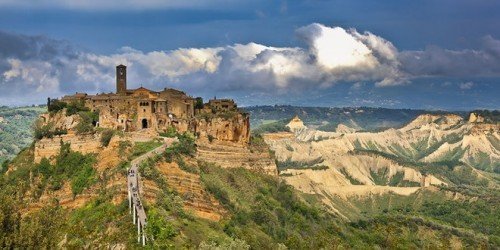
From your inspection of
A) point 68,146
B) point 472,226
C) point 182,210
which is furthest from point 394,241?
point 472,226

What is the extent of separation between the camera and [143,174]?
74.8 m

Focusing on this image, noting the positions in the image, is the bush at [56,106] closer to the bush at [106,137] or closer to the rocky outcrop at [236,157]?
the bush at [106,137]

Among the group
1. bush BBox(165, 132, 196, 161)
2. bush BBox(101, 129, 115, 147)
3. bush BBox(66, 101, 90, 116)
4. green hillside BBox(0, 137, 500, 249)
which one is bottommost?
green hillside BBox(0, 137, 500, 249)

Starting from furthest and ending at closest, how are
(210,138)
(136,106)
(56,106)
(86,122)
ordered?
(56,106) < (210,138) < (136,106) < (86,122)

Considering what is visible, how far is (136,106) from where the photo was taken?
101 metres

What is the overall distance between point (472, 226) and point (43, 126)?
359ft

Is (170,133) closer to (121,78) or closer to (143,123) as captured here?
(143,123)

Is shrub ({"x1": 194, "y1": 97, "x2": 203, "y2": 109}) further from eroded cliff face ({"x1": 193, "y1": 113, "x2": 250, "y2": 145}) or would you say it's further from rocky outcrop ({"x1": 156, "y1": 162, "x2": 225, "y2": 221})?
rocky outcrop ({"x1": 156, "y1": 162, "x2": 225, "y2": 221})

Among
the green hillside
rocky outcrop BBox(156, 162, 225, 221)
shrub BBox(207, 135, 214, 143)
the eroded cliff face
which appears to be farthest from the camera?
the eroded cliff face

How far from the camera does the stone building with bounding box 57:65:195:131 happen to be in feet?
321

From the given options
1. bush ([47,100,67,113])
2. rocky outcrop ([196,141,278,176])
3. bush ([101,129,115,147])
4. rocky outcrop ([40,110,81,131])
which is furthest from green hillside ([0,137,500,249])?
bush ([47,100,67,113])

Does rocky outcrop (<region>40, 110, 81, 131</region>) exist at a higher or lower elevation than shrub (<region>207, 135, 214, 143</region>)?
higher

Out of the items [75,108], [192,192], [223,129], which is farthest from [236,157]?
[192,192]

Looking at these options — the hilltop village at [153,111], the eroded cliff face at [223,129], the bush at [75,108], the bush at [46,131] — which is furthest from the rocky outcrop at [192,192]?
the bush at [75,108]
